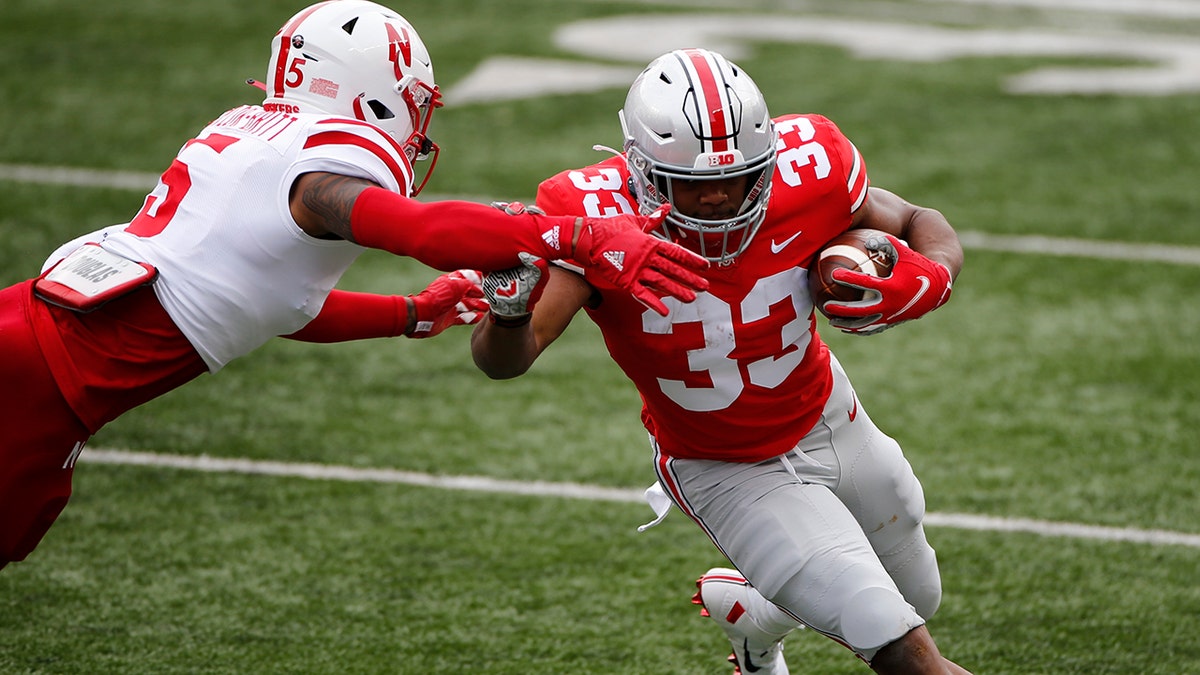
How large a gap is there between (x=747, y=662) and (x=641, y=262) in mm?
1513

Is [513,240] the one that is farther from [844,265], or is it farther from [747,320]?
[844,265]

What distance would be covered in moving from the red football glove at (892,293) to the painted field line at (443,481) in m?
1.93

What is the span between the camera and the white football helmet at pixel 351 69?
10.5 ft

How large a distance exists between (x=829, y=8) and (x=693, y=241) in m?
8.99

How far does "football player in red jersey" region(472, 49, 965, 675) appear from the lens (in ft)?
10.0

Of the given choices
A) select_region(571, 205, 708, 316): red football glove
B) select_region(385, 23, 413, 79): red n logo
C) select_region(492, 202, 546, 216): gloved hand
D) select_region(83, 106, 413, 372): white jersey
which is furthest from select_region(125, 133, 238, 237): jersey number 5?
select_region(571, 205, 708, 316): red football glove

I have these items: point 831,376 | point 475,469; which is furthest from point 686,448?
point 475,469

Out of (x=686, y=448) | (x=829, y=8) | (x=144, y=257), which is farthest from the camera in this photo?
(x=829, y=8)

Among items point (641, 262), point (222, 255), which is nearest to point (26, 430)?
point (222, 255)

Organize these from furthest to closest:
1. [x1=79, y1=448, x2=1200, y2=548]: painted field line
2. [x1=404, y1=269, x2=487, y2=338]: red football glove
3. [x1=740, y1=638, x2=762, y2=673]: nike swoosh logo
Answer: [x1=79, y1=448, x2=1200, y2=548]: painted field line
[x1=740, y1=638, x2=762, y2=673]: nike swoosh logo
[x1=404, y1=269, x2=487, y2=338]: red football glove

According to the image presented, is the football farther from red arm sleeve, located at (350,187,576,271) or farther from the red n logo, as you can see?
the red n logo

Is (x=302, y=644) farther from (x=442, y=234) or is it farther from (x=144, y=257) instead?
(x=442, y=234)

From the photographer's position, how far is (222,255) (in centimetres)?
302

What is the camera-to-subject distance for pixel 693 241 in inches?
125
